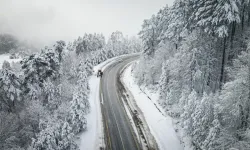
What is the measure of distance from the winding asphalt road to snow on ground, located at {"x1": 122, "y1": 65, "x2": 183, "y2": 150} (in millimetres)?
3291

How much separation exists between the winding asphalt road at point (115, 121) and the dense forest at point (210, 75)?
734 centimetres

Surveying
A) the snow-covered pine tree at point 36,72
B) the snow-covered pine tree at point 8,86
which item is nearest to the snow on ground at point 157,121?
the snow-covered pine tree at point 36,72

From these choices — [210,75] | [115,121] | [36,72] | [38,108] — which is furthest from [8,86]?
[210,75]

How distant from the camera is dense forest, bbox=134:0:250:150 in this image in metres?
14.1

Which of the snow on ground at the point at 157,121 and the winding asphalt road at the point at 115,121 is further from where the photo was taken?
the winding asphalt road at the point at 115,121

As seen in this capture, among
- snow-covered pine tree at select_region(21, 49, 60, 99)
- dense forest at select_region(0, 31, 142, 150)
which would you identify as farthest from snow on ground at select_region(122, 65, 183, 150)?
snow-covered pine tree at select_region(21, 49, 60, 99)

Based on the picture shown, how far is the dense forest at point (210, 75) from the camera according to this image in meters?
14.1

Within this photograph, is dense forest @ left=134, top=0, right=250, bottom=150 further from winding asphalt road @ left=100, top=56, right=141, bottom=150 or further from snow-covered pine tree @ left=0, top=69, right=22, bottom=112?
snow-covered pine tree @ left=0, top=69, right=22, bottom=112

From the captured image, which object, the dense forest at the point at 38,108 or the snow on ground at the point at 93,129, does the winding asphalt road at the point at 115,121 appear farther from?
the dense forest at the point at 38,108

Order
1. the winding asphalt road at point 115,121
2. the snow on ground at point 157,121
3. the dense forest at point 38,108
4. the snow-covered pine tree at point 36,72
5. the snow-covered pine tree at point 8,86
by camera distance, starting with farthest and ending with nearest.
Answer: the snow-covered pine tree at point 36,72 < the snow-covered pine tree at point 8,86 < the winding asphalt road at point 115,121 < the snow on ground at point 157,121 < the dense forest at point 38,108

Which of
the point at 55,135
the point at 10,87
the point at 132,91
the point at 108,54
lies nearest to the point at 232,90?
the point at 55,135

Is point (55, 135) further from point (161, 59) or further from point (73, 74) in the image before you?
point (73, 74)

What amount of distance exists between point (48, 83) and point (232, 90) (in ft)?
89.6

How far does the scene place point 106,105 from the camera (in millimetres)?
31859
